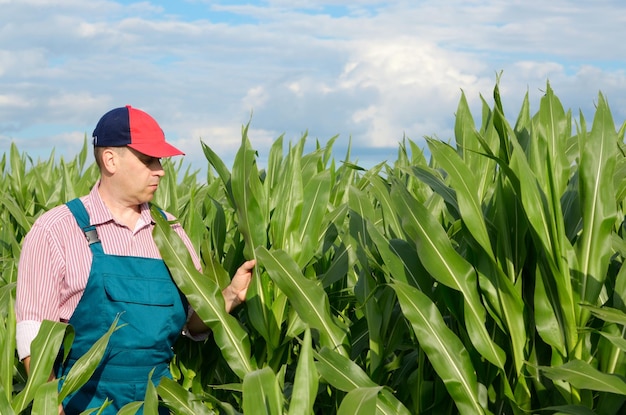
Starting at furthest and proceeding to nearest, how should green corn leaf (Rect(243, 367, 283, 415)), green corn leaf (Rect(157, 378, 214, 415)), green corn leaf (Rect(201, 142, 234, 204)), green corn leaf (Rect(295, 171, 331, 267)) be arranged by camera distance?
green corn leaf (Rect(201, 142, 234, 204)), green corn leaf (Rect(295, 171, 331, 267)), green corn leaf (Rect(157, 378, 214, 415)), green corn leaf (Rect(243, 367, 283, 415))

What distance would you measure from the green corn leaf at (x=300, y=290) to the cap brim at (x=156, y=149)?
59 cm

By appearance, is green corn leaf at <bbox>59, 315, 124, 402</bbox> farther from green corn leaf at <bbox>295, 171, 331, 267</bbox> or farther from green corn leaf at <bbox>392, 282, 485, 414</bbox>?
green corn leaf at <bbox>392, 282, 485, 414</bbox>

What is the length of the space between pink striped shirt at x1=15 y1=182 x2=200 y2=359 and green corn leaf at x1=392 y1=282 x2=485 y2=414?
3.70 ft

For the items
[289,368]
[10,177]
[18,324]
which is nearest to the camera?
[18,324]

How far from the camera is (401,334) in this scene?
2.41 metres

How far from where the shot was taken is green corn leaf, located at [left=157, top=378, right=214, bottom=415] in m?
2.64

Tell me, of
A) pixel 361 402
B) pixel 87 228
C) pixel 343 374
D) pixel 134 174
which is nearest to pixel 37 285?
pixel 87 228

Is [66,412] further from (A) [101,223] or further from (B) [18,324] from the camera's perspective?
(A) [101,223]

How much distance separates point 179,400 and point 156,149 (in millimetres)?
817

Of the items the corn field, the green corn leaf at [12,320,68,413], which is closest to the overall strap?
the corn field

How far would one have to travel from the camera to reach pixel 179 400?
267 cm

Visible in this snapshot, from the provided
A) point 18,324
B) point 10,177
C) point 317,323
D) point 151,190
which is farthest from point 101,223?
point 10,177

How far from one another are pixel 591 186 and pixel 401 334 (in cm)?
71

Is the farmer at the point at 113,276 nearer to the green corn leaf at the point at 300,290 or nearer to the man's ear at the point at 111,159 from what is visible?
the man's ear at the point at 111,159
